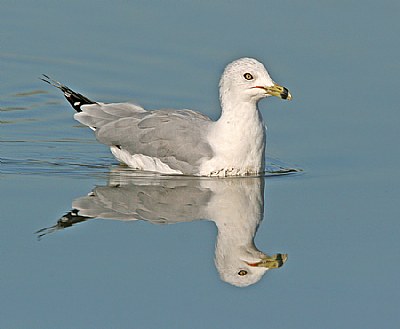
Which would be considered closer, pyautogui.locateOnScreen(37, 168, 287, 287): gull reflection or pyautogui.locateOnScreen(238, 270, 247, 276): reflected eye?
pyautogui.locateOnScreen(238, 270, 247, 276): reflected eye

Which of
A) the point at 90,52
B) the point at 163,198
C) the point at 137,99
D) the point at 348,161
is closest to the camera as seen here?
the point at 163,198

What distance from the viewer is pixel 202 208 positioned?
13.4 m

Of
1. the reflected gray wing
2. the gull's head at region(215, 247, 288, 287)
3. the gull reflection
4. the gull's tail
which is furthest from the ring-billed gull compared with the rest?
the gull's head at region(215, 247, 288, 287)

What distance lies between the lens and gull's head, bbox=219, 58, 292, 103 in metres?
14.2

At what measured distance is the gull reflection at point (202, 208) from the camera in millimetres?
12117

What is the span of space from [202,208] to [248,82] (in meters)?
1.60

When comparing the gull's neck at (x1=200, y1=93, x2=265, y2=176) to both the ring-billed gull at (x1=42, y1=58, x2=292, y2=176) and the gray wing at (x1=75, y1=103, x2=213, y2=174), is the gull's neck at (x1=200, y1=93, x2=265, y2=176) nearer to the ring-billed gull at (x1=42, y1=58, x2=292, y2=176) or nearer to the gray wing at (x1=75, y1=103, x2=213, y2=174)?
the ring-billed gull at (x1=42, y1=58, x2=292, y2=176)

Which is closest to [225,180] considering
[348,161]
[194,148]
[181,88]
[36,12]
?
[194,148]

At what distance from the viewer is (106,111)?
15.5 meters

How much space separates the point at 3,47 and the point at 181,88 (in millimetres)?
2752

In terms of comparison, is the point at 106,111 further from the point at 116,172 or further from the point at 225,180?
the point at 225,180

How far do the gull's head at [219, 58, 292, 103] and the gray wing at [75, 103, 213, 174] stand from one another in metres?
0.50

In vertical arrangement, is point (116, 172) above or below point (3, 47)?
below

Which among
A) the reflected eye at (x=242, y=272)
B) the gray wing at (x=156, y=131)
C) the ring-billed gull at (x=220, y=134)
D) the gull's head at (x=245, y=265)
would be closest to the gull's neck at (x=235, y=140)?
the ring-billed gull at (x=220, y=134)
